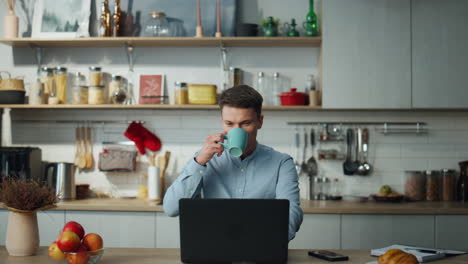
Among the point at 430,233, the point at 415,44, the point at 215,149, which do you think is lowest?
the point at 430,233

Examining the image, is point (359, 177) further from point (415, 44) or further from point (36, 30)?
point (36, 30)

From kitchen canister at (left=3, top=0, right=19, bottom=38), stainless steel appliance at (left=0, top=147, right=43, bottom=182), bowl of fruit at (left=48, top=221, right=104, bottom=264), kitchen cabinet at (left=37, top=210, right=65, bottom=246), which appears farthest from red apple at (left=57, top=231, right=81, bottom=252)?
kitchen canister at (left=3, top=0, right=19, bottom=38)

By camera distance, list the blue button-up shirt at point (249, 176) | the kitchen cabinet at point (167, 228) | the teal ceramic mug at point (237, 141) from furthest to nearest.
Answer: the kitchen cabinet at point (167, 228)
the blue button-up shirt at point (249, 176)
the teal ceramic mug at point (237, 141)

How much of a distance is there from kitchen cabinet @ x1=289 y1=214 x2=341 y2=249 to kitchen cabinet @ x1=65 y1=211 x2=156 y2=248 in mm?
1012

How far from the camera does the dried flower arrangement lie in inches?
82.4

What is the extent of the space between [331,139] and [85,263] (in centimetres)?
274

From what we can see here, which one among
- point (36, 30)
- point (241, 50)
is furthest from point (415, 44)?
point (36, 30)

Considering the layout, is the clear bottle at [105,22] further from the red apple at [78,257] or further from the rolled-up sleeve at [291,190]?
the red apple at [78,257]

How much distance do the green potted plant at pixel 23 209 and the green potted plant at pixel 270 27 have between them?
7.90 feet

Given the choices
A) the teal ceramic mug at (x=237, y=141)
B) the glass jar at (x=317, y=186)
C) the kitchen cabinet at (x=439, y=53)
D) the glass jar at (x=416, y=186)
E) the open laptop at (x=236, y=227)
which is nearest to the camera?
the open laptop at (x=236, y=227)

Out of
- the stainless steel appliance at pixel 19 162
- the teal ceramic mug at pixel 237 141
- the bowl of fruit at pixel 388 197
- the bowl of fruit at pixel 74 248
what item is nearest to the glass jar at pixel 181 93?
the stainless steel appliance at pixel 19 162

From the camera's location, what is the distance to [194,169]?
2223mm

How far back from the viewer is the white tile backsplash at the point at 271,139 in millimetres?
4309

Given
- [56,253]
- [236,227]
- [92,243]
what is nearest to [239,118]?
[236,227]
